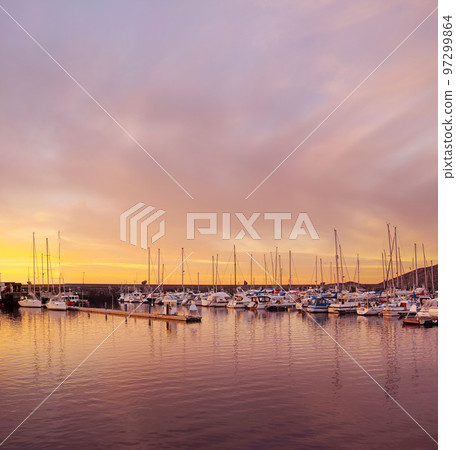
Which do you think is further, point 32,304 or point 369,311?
point 32,304

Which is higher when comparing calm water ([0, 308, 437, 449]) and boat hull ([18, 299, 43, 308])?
calm water ([0, 308, 437, 449])

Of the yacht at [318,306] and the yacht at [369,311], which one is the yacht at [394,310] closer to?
the yacht at [369,311]

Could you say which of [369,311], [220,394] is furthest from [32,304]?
[220,394]

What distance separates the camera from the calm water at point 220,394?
17875 millimetres

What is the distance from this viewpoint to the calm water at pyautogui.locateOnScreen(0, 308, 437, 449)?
58.6 feet

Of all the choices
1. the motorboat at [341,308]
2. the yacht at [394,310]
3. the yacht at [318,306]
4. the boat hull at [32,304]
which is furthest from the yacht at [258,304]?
the boat hull at [32,304]

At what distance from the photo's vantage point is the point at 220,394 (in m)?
24.0

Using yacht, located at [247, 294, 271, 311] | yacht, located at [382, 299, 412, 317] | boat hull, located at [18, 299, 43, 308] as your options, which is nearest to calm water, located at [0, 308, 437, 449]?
yacht, located at [382, 299, 412, 317]

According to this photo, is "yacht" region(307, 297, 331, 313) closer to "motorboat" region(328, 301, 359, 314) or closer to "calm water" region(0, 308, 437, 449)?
"motorboat" region(328, 301, 359, 314)

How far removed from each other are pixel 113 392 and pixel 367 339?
103 feet

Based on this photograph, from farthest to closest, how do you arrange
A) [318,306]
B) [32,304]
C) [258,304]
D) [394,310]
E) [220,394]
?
[32,304], [258,304], [318,306], [394,310], [220,394]

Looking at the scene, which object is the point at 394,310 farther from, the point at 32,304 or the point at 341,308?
the point at 32,304
